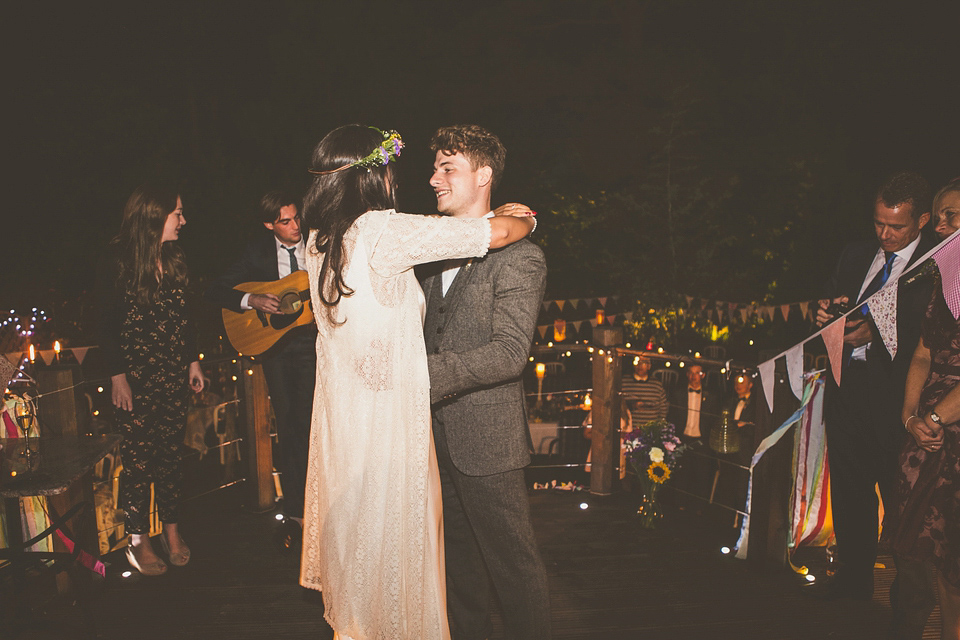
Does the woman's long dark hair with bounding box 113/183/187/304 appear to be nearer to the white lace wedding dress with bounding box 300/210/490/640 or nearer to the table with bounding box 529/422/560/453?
the white lace wedding dress with bounding box 300/210/490/640

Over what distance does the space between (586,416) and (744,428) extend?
1781mm

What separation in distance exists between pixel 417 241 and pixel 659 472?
2.72 m

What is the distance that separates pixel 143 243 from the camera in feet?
10.9

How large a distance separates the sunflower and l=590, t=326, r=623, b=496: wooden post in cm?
50

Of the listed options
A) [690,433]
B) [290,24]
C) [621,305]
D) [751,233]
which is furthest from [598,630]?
[290,24]

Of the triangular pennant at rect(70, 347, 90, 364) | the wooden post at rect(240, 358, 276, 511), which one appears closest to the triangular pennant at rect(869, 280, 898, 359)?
the wooden post at rect(240, 358, 276, 511)

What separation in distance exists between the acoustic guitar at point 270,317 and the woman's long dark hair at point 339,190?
1750 mm

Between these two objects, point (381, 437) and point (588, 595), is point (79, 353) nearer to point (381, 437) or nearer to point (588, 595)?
point (588, 595)

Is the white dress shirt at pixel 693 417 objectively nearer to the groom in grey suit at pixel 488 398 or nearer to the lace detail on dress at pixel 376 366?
the groom in grey suit at pixel 488 398

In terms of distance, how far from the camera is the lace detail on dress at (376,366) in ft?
6.57

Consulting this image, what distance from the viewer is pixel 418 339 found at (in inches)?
80.5

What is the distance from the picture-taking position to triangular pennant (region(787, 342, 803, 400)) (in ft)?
10.6

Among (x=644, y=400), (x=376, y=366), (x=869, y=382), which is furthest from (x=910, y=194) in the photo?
(x=644, y=400)

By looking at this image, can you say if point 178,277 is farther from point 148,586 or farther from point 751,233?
point 751,233
